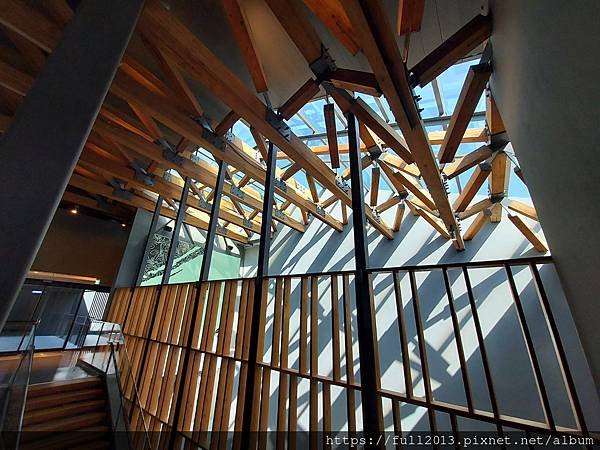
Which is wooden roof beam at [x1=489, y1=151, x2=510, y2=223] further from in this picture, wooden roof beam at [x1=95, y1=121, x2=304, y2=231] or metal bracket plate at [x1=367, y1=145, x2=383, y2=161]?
wooden roof beam at [x1=95, y1=121, x2=304, y2=231]

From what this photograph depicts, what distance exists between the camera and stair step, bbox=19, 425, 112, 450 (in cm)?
396

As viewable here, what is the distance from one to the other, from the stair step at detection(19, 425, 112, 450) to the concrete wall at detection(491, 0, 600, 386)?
6.67m

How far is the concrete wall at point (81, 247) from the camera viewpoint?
25.6ft

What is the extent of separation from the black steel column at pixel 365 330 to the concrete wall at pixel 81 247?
8855 millimetres

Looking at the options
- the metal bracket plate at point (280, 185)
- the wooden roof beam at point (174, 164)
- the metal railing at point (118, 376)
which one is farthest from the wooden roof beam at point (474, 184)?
the metal railing at point (118, 376)

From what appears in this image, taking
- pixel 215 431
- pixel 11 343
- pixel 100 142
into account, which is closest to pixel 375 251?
pixel 215 431

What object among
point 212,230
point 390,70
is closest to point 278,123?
point 390,70

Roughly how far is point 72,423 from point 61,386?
0.80 m

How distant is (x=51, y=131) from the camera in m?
1.37

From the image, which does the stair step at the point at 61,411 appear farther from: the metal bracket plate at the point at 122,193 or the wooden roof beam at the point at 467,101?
the wooden roof beam at the point at 467,101

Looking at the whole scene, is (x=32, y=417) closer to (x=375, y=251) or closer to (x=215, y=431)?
(x=215, y=431)

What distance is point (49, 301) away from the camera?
722 centimetres

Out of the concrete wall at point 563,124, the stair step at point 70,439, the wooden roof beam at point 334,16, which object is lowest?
the stair step at point 70,439

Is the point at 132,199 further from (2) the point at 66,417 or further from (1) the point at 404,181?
(1) the point at 404,181
